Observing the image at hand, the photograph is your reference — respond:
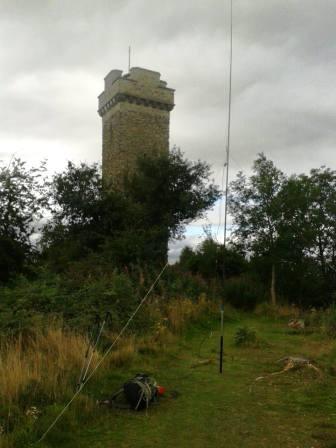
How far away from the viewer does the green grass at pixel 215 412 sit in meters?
3.42

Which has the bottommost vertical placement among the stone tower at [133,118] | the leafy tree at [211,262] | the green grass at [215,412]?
the green grass at [215,412]

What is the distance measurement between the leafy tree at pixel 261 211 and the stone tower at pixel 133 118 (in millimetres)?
8060

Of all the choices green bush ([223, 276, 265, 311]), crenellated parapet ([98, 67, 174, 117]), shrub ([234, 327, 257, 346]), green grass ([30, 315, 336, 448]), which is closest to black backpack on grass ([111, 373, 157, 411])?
green grass ([30, 315, 336, 448])

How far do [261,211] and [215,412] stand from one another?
11.4 m

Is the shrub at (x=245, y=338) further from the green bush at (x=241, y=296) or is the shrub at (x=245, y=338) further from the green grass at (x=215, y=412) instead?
the green bush at (x=241, y=296)

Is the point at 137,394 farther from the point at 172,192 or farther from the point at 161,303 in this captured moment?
the point at 172,192

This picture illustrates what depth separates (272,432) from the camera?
3613mm

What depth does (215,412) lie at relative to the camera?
4.07 meters

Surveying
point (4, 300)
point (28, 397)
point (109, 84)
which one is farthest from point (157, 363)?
point (109, 84)

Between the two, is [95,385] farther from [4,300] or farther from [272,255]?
[272,255]

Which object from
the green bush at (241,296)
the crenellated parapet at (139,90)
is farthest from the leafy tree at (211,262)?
the crenellated parapet at (139,90)

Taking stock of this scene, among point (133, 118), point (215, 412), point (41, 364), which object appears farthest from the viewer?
point (133, 118)

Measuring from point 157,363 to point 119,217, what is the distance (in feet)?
38.0

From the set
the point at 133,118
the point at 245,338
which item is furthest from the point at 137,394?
the point at 133,118
